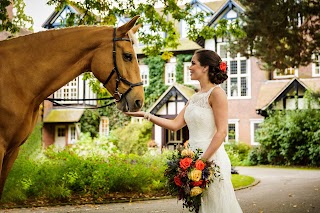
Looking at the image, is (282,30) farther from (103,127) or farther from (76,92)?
(76,92)

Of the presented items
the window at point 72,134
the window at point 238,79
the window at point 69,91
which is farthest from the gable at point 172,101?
the window at point 69,91

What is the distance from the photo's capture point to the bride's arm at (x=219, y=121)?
3.88 m

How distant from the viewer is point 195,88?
A: 97.4 ft

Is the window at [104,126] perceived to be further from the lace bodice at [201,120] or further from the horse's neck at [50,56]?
the lace bodice at [201,120]

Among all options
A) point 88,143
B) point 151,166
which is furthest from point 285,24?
point 88,143

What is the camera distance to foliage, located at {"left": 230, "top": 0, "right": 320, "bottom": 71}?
14.0m

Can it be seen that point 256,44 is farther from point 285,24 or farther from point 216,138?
point 216,138

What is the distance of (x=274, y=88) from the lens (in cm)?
2769

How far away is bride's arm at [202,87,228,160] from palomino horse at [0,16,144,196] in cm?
78

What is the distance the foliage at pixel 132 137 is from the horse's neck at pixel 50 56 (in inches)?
854

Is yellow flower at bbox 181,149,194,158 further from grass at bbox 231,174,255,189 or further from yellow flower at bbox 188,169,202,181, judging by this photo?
grass at bbox 231,174,255,189

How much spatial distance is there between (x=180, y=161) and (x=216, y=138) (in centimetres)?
42

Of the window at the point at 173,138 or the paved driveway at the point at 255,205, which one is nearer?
the paved driveway at the point at 255,205

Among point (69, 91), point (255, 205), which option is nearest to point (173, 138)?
point (69, 91)
